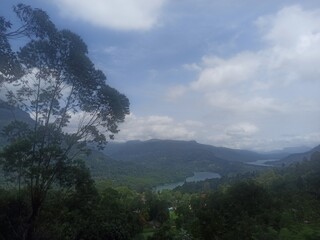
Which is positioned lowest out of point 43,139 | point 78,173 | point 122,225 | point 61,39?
point 122,225

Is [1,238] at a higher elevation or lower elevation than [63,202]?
lower

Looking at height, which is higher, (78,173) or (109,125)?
(109,125)

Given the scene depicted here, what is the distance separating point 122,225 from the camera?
67.6ft

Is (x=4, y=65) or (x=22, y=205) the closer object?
(x=4, y=65)

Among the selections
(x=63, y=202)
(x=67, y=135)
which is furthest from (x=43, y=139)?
(x=63, y=202)

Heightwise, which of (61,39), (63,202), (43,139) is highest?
(61,39)

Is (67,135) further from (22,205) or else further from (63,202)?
(63,202)

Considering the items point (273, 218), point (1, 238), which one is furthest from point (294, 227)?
point (1, 238)

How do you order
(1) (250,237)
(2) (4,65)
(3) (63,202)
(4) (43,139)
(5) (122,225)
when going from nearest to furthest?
(2) (4,65)
(4) (43,139)
(1) (250,237)
(3) (63,202)
(5) (122,225)

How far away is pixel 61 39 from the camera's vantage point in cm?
1195

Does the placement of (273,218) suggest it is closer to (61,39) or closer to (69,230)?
(69,230)

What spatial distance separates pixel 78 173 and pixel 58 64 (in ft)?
12.3

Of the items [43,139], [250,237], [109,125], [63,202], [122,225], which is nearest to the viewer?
[43,139]

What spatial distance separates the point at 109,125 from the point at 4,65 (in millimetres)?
4463
